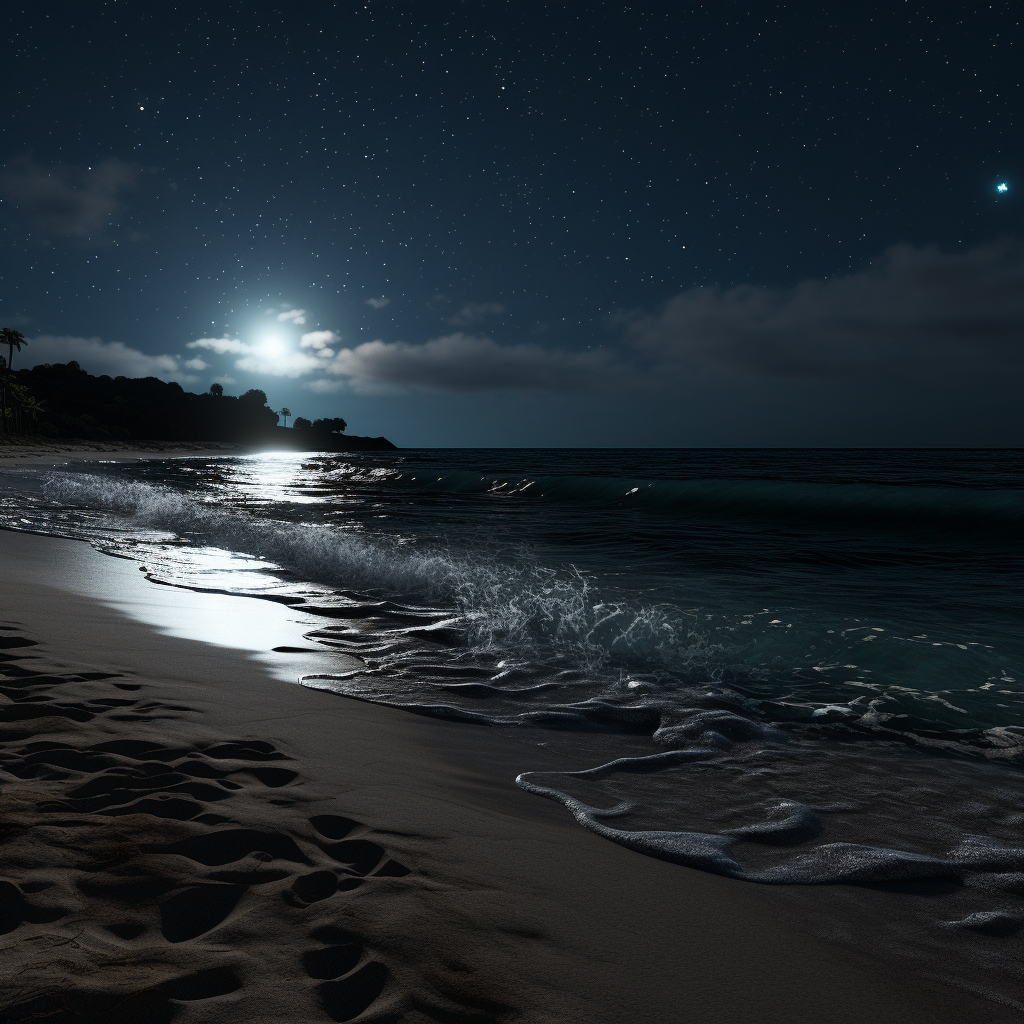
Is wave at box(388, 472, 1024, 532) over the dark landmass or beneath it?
beneath

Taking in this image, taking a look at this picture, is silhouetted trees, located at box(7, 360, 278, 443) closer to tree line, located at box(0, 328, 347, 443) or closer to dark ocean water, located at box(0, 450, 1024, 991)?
tree line, located at box(0, 328, 347, 443)

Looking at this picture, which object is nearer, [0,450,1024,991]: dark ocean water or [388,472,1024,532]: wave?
[0,450,1024,991]: dark ocean water

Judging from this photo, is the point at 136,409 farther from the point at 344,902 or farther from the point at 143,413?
the point at 344,902

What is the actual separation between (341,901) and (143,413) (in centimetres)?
14845

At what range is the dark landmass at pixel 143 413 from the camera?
93.2m

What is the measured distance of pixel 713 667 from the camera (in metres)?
5.17

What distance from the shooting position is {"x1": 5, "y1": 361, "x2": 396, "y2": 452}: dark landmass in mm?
93250

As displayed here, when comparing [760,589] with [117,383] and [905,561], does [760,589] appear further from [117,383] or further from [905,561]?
[117,383]

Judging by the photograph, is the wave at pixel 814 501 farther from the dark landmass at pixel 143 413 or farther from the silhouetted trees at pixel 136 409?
the silhouetted trees at pixel 136 409

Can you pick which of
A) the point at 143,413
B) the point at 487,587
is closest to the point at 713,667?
the point at 487,587

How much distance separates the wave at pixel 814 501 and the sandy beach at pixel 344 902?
1795 centimetres

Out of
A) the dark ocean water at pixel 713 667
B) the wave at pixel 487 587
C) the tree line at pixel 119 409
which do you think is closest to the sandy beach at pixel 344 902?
the dark ocean water at pixel 713 667

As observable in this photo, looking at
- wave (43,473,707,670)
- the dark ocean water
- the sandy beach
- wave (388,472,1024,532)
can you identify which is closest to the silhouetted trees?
wave (388,472,1024,532)

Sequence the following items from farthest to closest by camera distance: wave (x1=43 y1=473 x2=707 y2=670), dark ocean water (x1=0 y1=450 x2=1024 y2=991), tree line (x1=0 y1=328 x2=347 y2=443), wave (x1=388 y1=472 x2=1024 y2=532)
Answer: tree line (x1=0 y1=328 x2=347 y2=443), wave (x1=388 y1=472 x2=1024 y2=532), wave (x1=43 y1=473 x2=707 y2=670), dark ocean water (x1=0 y1=450 x2=1024 y2=991)
